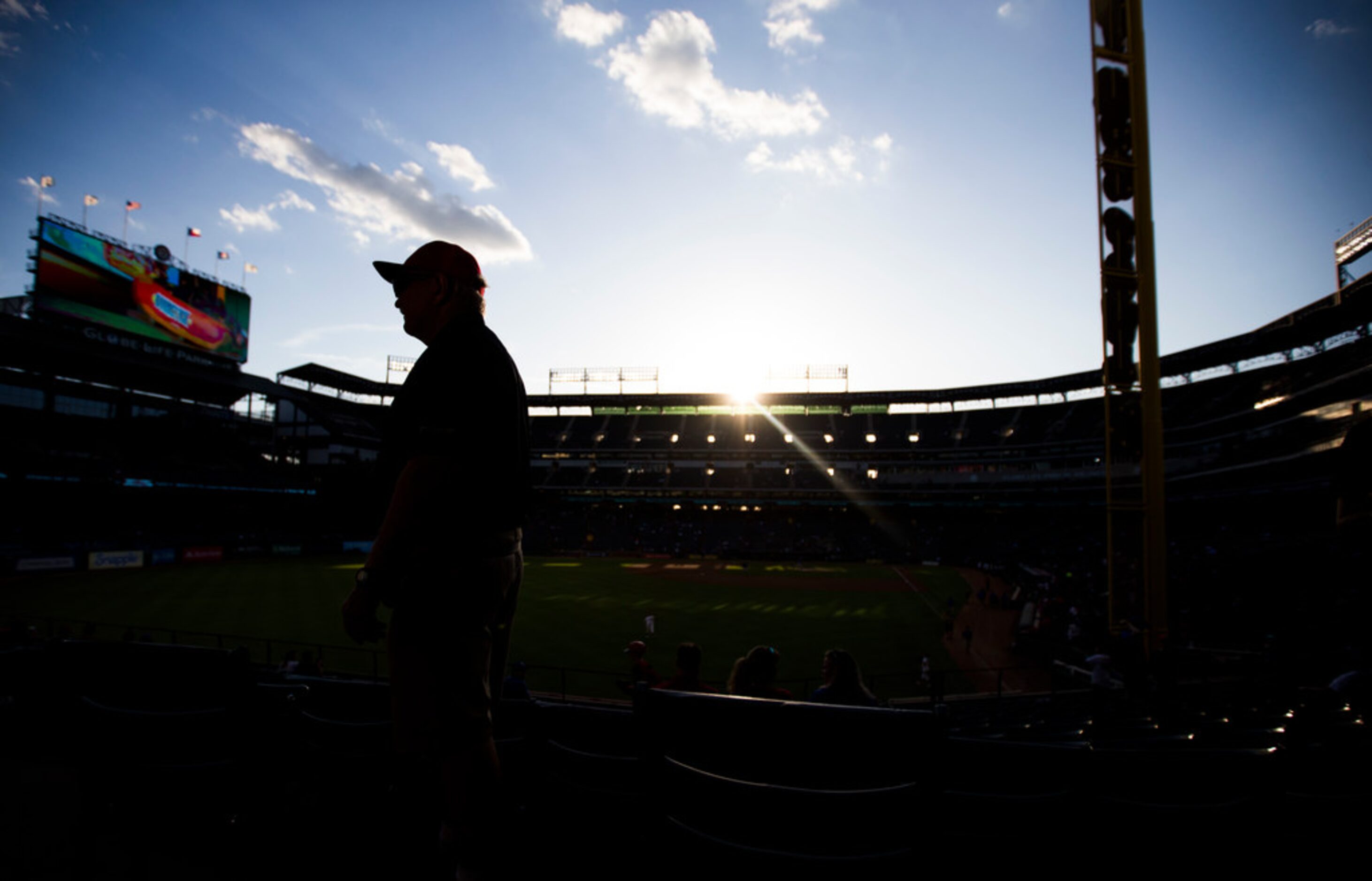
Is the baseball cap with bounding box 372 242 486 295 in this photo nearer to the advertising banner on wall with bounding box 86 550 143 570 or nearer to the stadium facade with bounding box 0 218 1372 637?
the stadium facade with bounding box 0 218 1372 637

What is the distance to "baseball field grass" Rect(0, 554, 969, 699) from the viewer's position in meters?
16.8

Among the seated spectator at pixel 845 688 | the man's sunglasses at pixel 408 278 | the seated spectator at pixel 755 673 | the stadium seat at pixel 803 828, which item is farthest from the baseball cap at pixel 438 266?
the seated spectator at pixel 845 688

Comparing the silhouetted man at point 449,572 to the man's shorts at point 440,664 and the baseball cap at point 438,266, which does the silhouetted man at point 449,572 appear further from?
the baseball cap at point 438,266

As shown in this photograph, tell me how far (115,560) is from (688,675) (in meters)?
47.1

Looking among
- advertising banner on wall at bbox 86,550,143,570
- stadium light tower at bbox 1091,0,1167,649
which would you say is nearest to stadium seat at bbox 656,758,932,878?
stadium light tower at bbox 1091,0,1167,649

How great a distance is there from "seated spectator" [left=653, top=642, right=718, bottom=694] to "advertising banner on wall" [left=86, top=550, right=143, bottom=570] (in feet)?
151

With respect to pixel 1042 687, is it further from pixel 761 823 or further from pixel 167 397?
pixel 167 397

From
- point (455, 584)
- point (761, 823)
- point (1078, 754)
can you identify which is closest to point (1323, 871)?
point (1078, 754)

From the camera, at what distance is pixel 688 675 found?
15.9 feet

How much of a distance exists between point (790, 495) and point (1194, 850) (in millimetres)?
62957

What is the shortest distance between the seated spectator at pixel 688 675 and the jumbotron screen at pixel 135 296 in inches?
2152

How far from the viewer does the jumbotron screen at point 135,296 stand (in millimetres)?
40094

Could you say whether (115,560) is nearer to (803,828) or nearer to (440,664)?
(440,664)

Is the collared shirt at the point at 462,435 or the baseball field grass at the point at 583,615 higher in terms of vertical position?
the collared shirt at the point at 462,435
